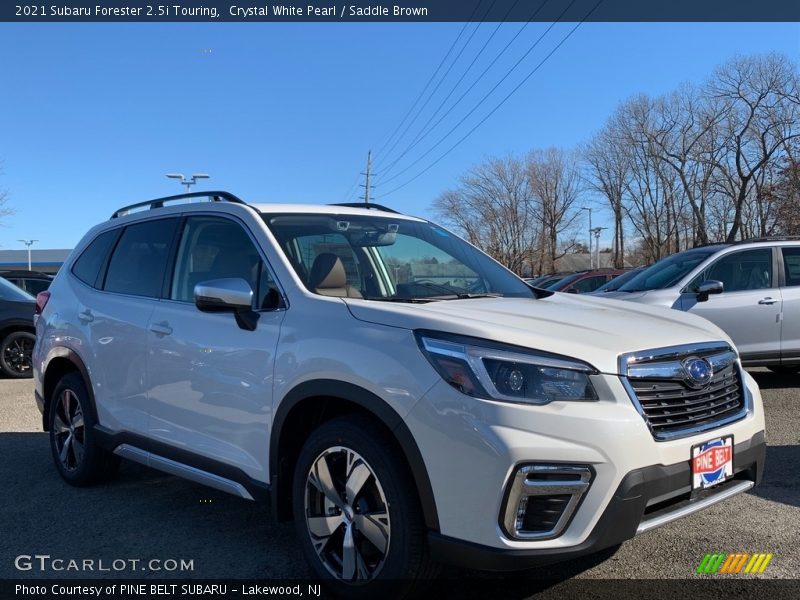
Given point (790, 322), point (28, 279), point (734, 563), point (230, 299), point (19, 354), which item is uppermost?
point (28, 279)

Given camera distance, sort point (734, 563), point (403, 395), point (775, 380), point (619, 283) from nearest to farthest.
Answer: point (403, 395)
point (734, 563)
point (775, 380)
point (619, 283)

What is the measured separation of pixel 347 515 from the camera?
9.43 feet

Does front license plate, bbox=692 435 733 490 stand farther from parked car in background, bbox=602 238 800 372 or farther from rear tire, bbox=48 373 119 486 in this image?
parked car in background, bbox=602 238 800 372

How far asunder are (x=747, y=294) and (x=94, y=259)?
6.72 metres

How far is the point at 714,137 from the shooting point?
3966cm

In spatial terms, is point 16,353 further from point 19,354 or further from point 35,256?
point 35,256

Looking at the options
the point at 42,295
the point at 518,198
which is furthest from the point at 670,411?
the point at 518,198

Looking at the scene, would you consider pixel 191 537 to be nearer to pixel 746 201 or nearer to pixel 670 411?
pixel 670 411

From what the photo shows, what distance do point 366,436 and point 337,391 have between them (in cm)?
23

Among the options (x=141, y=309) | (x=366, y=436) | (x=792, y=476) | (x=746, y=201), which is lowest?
(x=792, y=476)

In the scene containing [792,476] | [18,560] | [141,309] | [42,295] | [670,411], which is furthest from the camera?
[42,295]

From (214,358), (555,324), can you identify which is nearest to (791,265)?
(555,324)

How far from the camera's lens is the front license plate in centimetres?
268

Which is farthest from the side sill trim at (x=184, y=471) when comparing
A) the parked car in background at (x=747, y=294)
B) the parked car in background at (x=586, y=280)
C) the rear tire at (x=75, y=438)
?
the parked car in background at (x=586, y=280)
